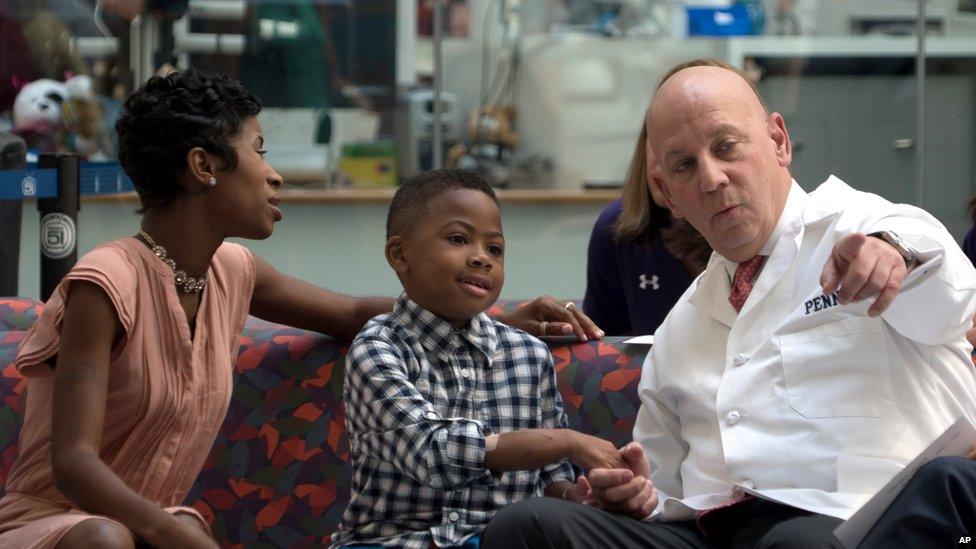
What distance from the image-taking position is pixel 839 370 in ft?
7.52

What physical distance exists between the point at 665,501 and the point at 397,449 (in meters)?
0.46

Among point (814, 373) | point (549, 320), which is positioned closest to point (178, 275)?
point (549, 320)

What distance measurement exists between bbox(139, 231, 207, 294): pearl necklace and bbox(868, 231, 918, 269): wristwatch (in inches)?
47.1

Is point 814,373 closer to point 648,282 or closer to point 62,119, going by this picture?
point 648,282

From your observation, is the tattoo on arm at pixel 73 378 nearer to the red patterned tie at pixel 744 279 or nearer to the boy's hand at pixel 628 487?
the boy's hand at pixel 628 487

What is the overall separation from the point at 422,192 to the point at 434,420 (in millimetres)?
480

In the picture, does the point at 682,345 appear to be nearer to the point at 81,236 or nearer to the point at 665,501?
the point at 665,501

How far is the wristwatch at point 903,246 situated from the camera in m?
2.12

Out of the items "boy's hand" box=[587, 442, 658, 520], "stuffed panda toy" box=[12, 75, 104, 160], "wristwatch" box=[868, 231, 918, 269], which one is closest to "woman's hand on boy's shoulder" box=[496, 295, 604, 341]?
"boy's hand" box=[587, 442, 658, 520]

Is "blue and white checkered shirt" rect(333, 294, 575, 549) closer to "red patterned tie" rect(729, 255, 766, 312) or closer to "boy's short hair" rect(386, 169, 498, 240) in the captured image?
"boy's short hair" rect(386, 169, 498, 240)

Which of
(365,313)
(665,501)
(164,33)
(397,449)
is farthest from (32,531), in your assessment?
(164,33)

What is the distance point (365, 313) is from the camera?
9.55ft

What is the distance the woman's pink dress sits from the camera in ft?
7.89

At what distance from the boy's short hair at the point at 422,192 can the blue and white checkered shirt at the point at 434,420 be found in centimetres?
15
